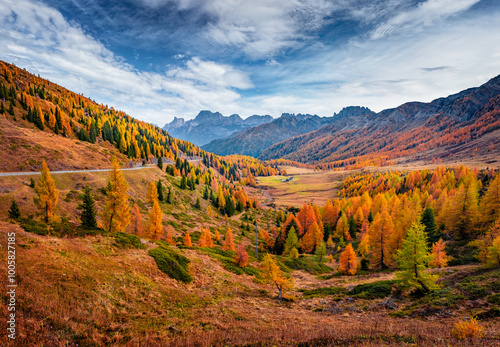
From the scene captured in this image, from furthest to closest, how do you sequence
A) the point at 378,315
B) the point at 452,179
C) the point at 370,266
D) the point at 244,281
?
the point at 452,179 < the point at 370,266 < the point at 244,281 < the point at 378,315

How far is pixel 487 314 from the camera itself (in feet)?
57.2

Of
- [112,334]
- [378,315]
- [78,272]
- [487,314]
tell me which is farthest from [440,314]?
[78,272]

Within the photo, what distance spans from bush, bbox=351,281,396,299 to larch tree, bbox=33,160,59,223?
51.5m

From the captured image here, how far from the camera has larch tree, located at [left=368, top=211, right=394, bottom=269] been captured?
48031mm

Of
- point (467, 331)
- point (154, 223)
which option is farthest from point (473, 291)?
point (154, 223)

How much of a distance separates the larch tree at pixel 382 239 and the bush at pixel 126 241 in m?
52.4

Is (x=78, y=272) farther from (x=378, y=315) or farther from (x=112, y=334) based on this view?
(x=378, y=315)

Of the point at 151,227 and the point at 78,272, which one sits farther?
the point at 151,227

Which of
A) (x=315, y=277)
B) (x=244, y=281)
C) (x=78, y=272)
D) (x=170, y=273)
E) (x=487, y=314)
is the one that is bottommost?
(x=315, y=277)

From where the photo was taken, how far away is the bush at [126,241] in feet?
83.6

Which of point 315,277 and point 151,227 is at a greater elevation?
point 151,227

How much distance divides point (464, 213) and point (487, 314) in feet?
153

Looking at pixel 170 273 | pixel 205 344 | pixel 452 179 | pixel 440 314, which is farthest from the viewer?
pixel 452 179

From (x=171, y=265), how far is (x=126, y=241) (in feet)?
23.2
